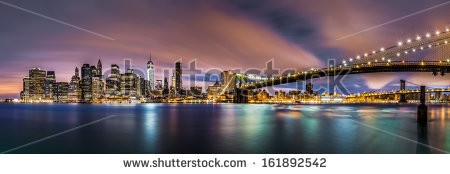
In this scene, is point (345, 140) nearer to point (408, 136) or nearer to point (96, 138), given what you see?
point (408, 136)

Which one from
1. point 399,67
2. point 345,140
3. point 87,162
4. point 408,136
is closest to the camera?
point 87,162

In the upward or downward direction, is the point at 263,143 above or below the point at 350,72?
below

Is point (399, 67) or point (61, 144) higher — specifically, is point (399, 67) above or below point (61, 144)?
above

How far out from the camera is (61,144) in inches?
681

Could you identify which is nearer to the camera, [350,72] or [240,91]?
[350,72]

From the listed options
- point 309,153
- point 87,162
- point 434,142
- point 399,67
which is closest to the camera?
point 87,162

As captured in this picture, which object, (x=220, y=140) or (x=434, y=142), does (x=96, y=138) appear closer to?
(x=220, y=140)

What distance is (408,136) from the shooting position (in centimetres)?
1967

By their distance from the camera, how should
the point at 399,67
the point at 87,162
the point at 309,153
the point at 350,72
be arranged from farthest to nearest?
the point at 350,72
the point at 399,67
the point at 309,153
the point at 87,162

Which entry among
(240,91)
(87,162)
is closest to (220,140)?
(87,162)

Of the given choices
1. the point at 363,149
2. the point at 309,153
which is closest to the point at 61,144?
the point at 309,153

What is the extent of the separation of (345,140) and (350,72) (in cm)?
4541

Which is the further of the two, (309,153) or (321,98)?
(321,98)

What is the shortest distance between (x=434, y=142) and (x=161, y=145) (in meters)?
14.1
